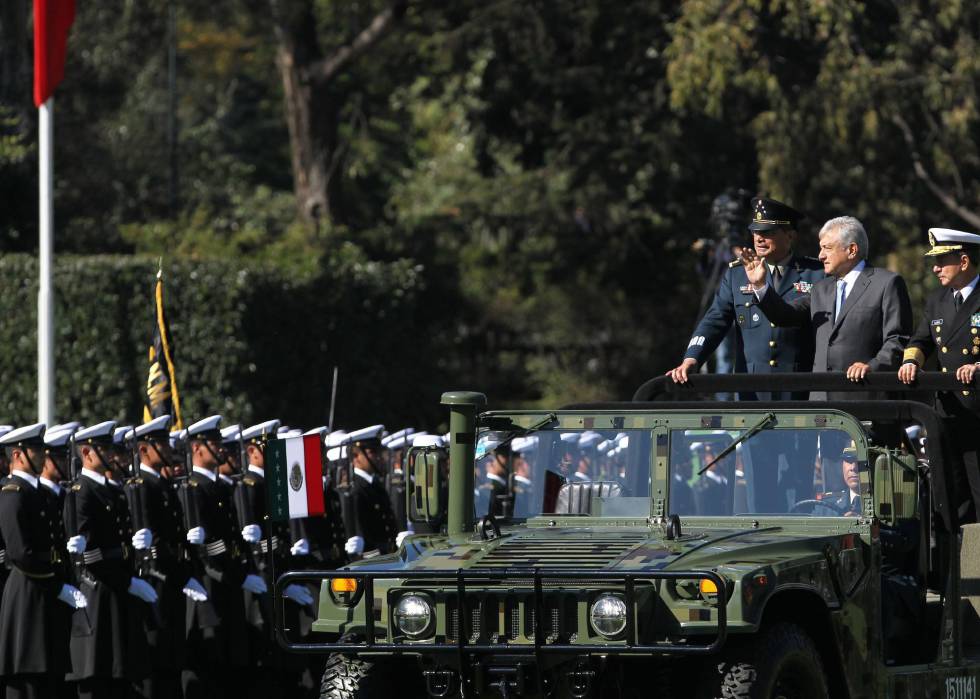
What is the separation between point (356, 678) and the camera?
8250mm

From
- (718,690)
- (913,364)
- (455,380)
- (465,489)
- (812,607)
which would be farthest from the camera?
(455,380)

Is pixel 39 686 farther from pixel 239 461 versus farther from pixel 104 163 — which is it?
pixel 104 163

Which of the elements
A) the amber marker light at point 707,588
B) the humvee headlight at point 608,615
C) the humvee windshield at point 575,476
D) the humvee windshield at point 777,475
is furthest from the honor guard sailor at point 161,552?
the amber marker light at point 707,588

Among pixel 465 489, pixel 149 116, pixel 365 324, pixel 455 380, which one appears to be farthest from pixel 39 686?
pixel 149 116

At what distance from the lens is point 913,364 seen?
9.78 m

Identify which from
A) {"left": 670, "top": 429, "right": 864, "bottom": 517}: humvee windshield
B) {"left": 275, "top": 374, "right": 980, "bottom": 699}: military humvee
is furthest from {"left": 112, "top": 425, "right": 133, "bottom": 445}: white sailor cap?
{"left": 670, "top": 429, "right": 864, "bottom": 517}: humvee windshield

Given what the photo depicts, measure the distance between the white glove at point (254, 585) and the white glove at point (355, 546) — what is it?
75 centimetres

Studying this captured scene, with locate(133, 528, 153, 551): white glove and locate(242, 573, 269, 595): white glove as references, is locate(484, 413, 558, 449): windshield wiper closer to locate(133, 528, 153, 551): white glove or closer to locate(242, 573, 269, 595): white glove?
locate(133, 528, 153, 551): white glove

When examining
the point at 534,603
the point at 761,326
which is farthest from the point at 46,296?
the point at 534,603

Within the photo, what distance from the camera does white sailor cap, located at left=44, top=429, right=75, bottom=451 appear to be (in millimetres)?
11594

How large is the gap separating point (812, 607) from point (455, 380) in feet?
69.3

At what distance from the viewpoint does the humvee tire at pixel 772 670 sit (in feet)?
25.3

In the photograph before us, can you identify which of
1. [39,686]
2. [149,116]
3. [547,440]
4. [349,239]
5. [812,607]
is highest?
[149,116]

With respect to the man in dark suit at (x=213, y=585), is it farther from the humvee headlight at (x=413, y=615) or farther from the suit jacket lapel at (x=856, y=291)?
the humvee headlight at (x=413, y=615)
